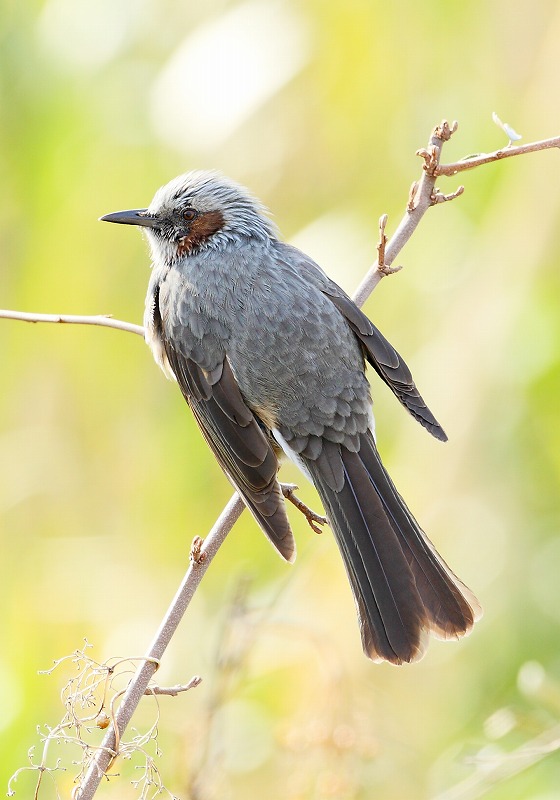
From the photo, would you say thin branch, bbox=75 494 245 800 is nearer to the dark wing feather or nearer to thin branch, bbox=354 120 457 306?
the dark wing feather

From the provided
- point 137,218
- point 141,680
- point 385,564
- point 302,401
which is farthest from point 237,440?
point 141,680

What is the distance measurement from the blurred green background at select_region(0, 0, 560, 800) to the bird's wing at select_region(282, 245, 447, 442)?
0.91m

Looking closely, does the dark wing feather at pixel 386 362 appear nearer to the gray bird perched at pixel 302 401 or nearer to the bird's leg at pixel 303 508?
the gray bird perched at pixel 302 401

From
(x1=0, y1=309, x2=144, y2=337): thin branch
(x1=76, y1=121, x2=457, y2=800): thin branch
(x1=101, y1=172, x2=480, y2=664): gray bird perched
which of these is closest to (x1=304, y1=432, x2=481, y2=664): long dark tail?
(x1=101, y1=172, x2=480, y2=664): gray bird perched

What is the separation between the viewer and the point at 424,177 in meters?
3.15

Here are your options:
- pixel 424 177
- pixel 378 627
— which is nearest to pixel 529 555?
pixel 378 627

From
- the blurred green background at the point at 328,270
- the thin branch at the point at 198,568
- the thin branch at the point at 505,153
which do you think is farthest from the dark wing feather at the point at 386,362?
the blurred green background at the point at 328,270

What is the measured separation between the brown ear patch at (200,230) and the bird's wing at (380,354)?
0.34 m

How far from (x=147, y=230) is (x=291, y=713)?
1.99 m

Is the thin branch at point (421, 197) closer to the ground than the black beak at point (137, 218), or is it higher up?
higher up

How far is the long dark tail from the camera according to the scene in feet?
10.4

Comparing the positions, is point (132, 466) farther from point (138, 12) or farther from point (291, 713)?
point (138, 12)

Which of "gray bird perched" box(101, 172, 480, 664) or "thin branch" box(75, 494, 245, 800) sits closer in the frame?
"thin branch" box(75, 494, 245, 800)

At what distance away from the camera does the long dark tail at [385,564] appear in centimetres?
316
